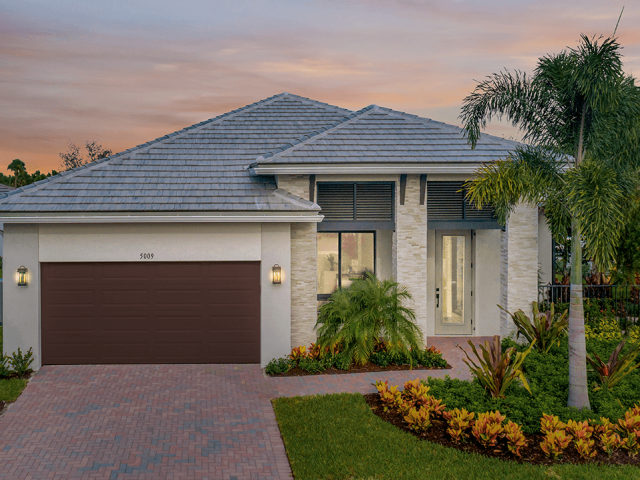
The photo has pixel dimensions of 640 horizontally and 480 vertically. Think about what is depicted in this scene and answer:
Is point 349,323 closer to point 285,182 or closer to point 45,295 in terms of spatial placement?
point 285,182

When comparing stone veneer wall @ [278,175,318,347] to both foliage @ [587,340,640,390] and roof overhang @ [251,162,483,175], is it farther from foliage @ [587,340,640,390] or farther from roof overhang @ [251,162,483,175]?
foliage @ [587,340,640,390]

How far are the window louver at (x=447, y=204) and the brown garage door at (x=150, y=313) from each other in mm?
4693

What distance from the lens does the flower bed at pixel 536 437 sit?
679cm

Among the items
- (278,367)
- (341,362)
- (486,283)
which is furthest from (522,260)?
(278,367)

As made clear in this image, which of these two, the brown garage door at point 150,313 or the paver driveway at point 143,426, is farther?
the brown garage door at point 150,313

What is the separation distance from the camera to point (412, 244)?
41.1 feet

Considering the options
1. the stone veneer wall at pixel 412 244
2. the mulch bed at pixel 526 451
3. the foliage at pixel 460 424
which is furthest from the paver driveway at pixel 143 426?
the stone veneer wall at pixel 412 244

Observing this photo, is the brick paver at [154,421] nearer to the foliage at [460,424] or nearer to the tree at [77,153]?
the foliage at [460,424]

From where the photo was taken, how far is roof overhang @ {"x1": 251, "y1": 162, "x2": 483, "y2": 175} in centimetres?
1183

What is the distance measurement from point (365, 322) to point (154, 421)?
4.63 meters

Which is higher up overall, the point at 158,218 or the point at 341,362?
the point at 158,218

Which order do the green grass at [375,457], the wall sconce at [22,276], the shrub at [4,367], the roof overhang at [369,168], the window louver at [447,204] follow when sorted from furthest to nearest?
the window louver at [447,204], the roof overhang at [369,168], the wall sconce at [22,276], the shrub at [4,367], the green grass at [375,457]

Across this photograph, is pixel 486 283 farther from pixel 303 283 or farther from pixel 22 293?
pixel 22 293

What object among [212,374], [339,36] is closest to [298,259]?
[212,374]
